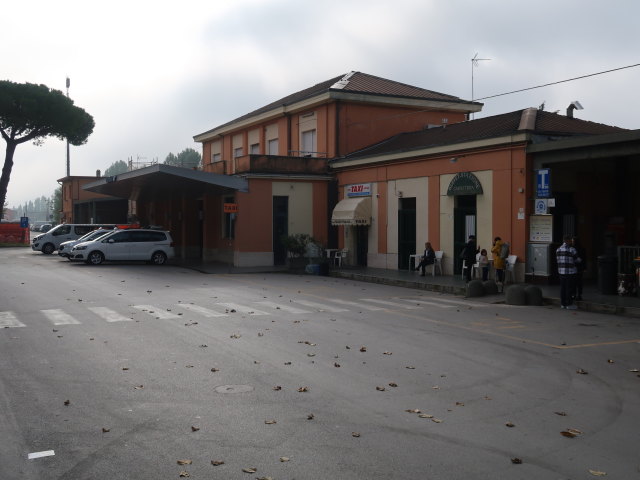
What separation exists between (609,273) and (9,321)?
15665 mm

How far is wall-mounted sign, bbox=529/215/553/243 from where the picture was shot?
20922mm

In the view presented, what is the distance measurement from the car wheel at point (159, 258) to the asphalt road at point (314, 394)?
1793 cm

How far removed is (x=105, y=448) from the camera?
5.79 meters

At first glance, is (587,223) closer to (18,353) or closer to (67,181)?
(18,353)

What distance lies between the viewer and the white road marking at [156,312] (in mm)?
14224

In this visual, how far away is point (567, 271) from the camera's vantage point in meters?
16.7

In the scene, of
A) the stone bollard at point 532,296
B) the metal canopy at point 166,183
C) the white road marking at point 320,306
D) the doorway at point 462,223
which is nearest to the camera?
the white road marking at point 320,306

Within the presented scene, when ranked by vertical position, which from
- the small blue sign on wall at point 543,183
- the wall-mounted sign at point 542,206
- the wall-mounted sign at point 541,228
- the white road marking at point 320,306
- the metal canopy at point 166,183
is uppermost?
the metal canopy at point 166,183

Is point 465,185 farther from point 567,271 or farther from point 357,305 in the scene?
point 357,305

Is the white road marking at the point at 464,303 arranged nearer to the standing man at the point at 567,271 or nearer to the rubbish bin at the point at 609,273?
the standing man at the point at 567,271

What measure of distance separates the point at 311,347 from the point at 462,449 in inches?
199

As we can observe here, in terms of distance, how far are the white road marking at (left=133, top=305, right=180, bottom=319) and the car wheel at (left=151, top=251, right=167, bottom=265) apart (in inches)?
700

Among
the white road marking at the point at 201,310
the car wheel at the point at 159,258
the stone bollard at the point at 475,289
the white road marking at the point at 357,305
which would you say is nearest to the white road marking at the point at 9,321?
the white road marking at the point at 201,310

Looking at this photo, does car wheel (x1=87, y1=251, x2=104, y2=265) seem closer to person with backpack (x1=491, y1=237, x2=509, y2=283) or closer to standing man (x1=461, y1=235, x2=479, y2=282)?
standing man (x1=461, y1=235, x2=479, y2=282)
